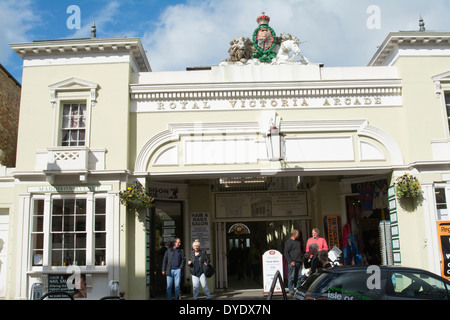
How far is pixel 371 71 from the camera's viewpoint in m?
13.8

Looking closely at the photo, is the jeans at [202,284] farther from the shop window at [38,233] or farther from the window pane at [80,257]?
the shop window at [38,233]

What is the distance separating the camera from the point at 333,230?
15.4 m

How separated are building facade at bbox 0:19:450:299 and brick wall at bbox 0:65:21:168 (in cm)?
295

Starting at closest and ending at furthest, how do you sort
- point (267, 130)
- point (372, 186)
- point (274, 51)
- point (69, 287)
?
point (69, 287)
point (267, 130)
point (274, 51)
point (372, 186)

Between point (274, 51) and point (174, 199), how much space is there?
19.7ft

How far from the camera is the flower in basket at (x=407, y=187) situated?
491 inches

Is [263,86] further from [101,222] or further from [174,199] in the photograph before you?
[101,222]

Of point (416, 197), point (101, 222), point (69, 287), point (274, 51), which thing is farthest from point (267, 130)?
point (69, 287)

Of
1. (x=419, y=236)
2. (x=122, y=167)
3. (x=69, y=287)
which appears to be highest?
(x=122, y=167)

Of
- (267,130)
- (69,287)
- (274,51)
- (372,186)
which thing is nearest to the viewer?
(69,287)

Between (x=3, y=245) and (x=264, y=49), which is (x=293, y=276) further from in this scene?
(x=3, y=245)

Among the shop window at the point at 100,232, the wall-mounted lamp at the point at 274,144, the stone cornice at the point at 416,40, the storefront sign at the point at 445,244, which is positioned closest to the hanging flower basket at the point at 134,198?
the shop window at the point at 100,232

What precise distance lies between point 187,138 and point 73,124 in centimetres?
344

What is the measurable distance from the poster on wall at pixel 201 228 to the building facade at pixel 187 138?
74.3 inches
